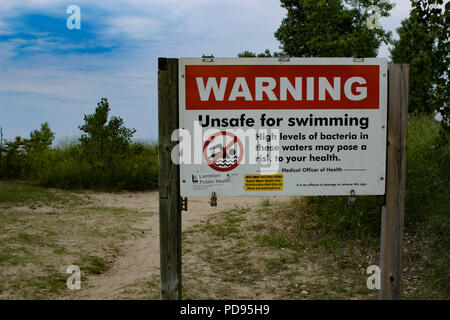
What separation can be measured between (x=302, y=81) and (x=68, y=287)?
140 inches

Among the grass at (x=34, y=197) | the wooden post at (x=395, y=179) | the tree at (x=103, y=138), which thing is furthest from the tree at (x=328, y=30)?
the wooden post at (x=395, y=179)

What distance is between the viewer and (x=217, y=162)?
140 inches

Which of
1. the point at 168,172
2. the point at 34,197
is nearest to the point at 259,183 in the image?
the point at 168,172

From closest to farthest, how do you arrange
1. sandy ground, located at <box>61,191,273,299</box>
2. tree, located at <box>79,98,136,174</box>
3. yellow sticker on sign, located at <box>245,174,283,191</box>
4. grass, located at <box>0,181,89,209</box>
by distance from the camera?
yellow sticker on sign, located at <box>245,174,283,191</box> < sandy ground, located at <box>61,191,273,299</box> < grass, located at <box>0,181,89,209</box> < tree, located at <box>79,98,136,174</box>

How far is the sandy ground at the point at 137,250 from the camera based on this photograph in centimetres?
498

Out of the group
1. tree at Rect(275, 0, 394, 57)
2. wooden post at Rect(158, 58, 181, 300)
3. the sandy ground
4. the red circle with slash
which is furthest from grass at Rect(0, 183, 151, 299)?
tree at Rect(275, 0, 394, 57)

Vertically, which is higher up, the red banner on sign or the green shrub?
the red banner on sign

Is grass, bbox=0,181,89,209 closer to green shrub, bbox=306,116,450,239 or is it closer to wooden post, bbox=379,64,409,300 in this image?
green shrub, bbox=306,116,450,239

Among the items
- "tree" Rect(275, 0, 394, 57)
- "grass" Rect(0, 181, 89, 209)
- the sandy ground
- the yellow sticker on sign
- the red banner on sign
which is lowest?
the sandy ground

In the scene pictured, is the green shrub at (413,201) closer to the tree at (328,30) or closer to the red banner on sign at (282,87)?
the red banner on sign at (282,87)

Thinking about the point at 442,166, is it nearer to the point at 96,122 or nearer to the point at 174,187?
the point at 174,187

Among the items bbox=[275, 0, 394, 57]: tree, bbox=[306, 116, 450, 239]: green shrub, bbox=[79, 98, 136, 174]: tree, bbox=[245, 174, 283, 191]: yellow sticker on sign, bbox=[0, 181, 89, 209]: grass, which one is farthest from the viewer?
bbox=[275, 0, 394, 57]: tree

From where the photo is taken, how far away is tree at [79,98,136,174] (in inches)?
473

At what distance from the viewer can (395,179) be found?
12.0 feet
